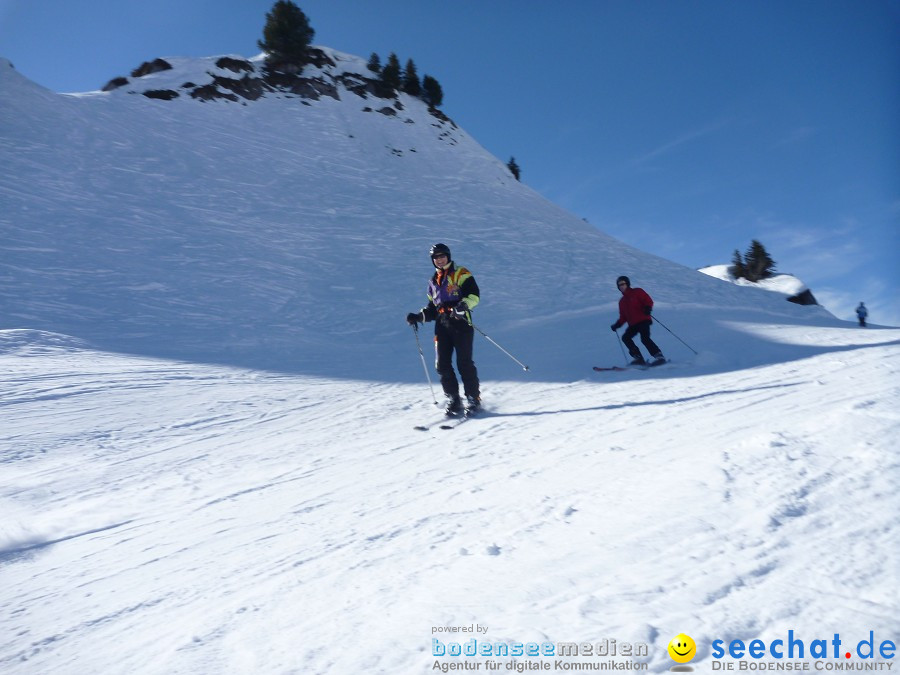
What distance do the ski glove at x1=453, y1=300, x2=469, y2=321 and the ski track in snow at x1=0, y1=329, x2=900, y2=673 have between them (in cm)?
161

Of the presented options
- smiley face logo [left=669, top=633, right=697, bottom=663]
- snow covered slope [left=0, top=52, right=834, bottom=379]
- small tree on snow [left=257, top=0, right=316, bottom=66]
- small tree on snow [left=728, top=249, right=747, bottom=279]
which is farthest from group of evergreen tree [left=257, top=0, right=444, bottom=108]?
smiley face logo [left=669, top=633, right=697, bottom=663]

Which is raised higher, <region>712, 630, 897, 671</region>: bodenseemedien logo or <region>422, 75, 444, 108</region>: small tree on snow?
<region>422, 75, 444, 108</region>: small tree on snow

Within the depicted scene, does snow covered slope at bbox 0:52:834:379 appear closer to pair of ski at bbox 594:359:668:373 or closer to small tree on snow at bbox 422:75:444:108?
pair of ski at bbox 594:359:668:373

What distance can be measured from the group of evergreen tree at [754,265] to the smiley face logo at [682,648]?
41258 millimetres

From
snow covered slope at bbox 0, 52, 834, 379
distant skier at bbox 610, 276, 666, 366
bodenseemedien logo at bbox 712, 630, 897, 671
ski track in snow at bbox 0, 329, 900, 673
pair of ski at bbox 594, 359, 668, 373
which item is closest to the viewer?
bodenseemedien logo at bbox 712, 630, 897, 671

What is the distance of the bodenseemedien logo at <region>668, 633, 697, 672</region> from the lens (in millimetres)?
1660

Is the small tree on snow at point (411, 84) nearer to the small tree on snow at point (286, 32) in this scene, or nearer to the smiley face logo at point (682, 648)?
the small tree on snow at point (286, 32)

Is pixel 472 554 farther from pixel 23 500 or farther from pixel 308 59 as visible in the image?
pixel 308 59

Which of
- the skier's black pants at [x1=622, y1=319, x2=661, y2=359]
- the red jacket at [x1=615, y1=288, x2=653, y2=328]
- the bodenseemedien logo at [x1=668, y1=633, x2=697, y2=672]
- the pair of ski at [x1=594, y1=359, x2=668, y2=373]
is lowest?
the bodenseemedien logo at [x1=668, y1=633, x2=697, y2=672]

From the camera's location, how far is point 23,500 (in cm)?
376

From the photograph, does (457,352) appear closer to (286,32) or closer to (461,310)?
(461,310)

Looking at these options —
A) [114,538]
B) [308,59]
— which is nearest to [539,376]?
[114,538]

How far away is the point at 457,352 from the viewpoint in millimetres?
6754

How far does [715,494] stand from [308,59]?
45515 mm
